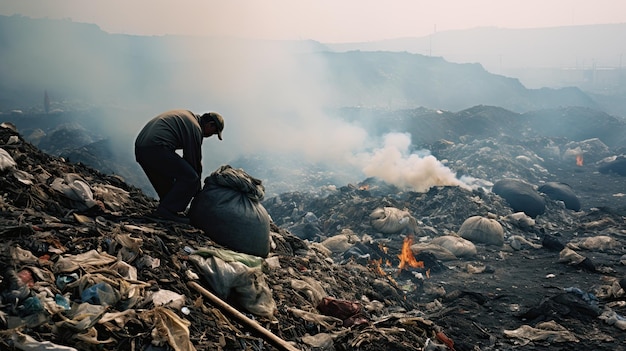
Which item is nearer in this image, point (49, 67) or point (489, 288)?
point (489, 288)

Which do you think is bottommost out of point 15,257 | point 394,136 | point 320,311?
point 394,136

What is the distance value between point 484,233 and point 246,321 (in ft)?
27.4

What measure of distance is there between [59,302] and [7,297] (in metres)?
0.24

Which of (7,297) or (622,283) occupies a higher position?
(7,297)

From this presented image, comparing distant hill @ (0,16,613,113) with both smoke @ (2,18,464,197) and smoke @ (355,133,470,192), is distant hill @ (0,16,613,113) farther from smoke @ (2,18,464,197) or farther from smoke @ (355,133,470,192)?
smoke @ (355,133,470,192)

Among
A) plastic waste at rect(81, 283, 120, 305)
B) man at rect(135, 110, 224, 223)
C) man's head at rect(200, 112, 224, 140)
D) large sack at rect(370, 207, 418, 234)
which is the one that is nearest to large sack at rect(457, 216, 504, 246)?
large sack at rect(370, 207, 418, 234)

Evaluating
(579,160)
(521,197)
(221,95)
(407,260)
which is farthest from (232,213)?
(221,95)

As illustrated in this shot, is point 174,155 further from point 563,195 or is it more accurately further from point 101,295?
point 563,195

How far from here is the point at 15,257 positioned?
2.73 m

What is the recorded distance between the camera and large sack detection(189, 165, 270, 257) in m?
4.23

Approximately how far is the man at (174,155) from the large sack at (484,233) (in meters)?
7.64

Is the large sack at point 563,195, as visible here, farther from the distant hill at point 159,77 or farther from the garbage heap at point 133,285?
the distant hill at point 159,77

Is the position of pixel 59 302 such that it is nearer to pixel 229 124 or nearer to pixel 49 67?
pixel 229 124

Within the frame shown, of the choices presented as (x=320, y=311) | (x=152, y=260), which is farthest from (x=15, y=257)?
(x=320, y=311)
